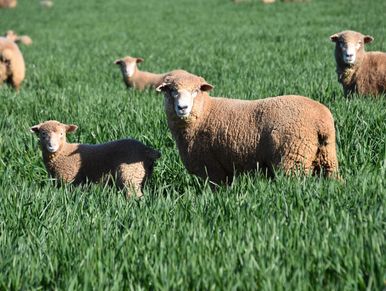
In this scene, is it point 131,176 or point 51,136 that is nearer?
point 131,176

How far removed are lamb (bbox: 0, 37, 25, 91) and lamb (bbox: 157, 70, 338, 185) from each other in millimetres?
7132

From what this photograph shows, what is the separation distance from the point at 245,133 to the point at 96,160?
4.93 ft

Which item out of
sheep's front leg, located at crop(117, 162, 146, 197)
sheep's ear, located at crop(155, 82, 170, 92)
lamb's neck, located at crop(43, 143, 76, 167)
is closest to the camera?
sheep's ear, located at crop(155, 82, 170, 92)

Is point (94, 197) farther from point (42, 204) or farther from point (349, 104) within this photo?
point (349, 104)

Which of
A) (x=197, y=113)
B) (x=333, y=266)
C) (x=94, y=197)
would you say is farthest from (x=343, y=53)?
(x=333, y=266)

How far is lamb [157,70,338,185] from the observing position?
498 cm

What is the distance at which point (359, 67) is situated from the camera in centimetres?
827

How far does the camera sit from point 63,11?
117ft

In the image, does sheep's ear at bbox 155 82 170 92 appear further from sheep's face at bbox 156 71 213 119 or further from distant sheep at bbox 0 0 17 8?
distant sheep at bbox 0 0 17 8

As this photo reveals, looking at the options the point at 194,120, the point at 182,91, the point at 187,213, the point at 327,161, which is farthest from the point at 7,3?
the point at 187,213

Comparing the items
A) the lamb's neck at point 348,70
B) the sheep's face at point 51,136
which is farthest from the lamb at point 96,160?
the lamb's neck at point 348,70

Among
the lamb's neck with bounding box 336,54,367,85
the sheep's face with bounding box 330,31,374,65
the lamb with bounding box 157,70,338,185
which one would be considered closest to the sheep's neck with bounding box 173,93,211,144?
the lamb with bounding box 157,70,338,185

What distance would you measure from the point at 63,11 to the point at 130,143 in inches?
1236

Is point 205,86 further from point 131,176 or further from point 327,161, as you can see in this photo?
point 327,161
